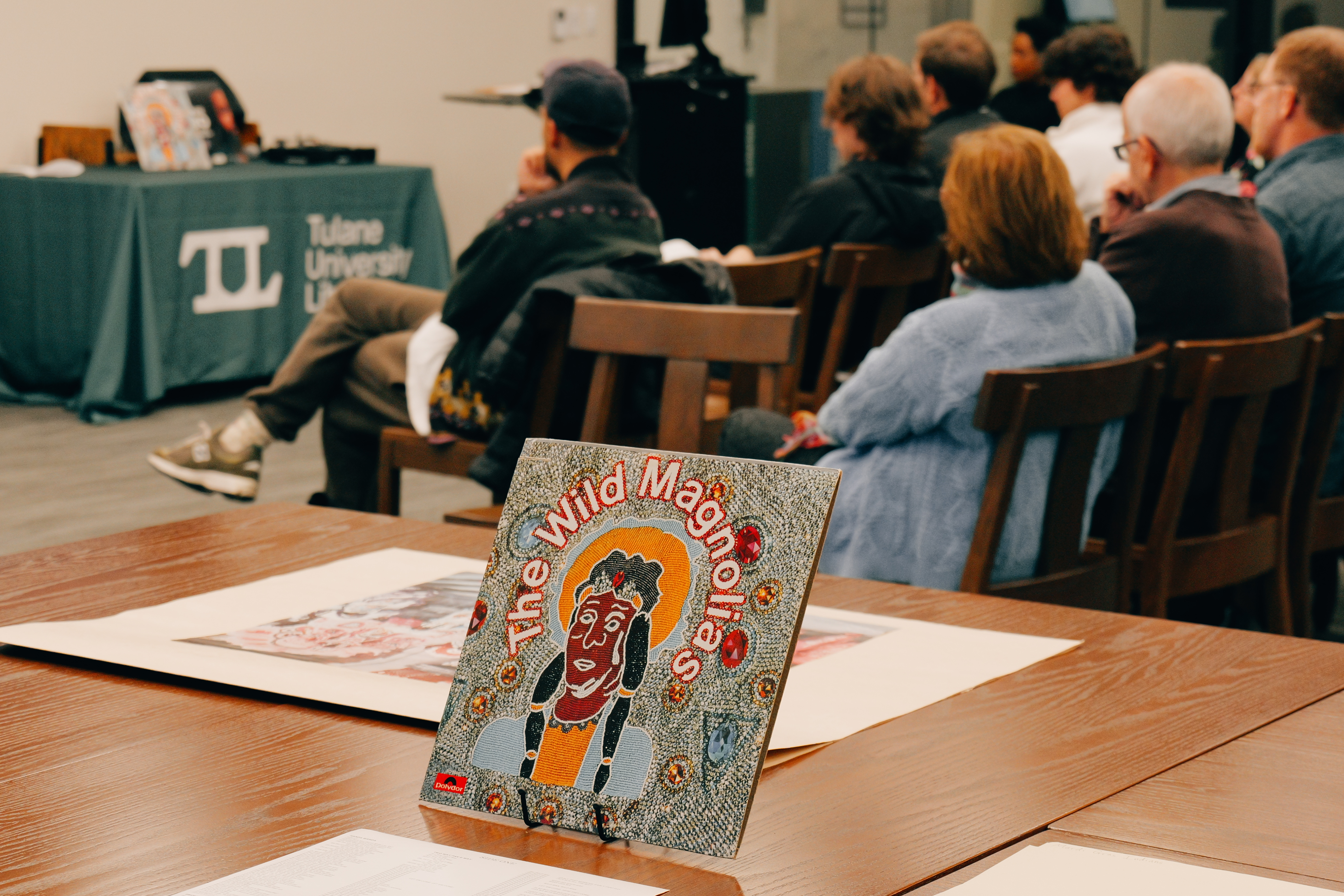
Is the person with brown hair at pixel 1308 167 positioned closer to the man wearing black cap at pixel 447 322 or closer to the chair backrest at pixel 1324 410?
the chair backrest at pixel 1324 410

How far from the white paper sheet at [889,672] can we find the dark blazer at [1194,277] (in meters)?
1.75

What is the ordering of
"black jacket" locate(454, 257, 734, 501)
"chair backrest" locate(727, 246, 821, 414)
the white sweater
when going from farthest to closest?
the white sweater, "chair backrest" locate(727, 246, 821, 414), "black jacket" locate(454, 257, 734, 501)

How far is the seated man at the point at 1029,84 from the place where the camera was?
6230 mm

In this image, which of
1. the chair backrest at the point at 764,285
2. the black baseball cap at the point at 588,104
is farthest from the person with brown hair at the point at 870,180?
the black baseball cap at the point at 588,104

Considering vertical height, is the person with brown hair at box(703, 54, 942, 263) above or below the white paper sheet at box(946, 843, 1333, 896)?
above

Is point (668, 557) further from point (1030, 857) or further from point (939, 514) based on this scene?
point (939, 514)

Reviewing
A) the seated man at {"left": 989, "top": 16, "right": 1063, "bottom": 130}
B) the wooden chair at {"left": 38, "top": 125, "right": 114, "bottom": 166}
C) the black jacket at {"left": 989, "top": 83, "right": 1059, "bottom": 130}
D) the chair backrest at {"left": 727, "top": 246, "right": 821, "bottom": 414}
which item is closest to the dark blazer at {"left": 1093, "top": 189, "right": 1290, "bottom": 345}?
the chair backrest at {"left": 727, "top": 246, "right": 821, "bottom": 414}

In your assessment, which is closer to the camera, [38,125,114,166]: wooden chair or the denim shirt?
the denim shirt

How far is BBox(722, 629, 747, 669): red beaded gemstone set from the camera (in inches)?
26.0

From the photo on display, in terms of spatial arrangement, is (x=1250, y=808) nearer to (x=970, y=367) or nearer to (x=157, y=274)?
(x=970, y=367)

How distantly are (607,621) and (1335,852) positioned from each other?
317 millimetres

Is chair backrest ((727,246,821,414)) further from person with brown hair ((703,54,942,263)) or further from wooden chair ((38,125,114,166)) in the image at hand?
wooden chair ((38,125,114,166))

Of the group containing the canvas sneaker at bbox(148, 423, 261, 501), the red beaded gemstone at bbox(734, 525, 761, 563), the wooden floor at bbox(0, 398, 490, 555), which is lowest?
the wooden floor at bbox(0, 398, 490, 555)

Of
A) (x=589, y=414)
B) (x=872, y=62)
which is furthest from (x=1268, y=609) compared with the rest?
(x=872, y=62)
